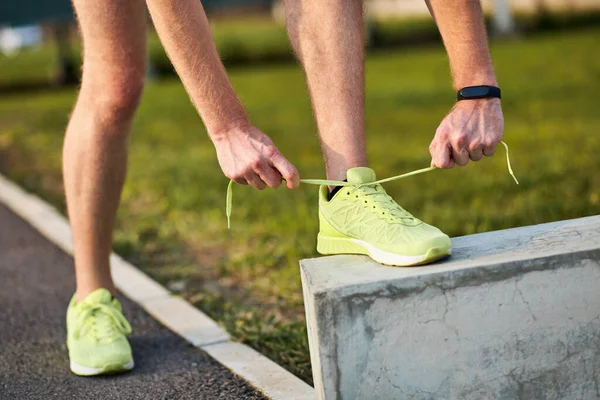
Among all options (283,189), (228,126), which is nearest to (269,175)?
(228,126)

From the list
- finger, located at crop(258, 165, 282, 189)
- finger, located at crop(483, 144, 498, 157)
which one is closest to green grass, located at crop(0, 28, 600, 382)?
finger, located at crop(258, 165, 282, 189)

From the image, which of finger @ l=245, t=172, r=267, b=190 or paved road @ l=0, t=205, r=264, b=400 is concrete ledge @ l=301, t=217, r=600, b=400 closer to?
finger @ l=245, t=172, r=267, b=190

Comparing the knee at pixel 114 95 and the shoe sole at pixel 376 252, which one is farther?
the knee at pixel 114 95

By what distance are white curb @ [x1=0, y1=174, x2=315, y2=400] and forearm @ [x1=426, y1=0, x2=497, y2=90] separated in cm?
95

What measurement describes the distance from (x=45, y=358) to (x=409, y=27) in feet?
65.5

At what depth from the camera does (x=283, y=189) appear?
5641mm

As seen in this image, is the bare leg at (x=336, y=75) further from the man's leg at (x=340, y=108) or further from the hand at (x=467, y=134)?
the hand at (x=467, y=134)

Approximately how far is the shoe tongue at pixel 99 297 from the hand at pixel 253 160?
925 mm

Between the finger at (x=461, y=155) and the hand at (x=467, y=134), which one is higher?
the hand at (x=467, y=134)

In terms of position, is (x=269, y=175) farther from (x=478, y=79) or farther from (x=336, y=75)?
(x=478, y=79)

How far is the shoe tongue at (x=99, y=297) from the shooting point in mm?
3038

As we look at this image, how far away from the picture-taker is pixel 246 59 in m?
17.7

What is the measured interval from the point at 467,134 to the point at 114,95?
3.77 ft

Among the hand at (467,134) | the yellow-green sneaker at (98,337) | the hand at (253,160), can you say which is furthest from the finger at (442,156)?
the yellow-green sneaker at (98,337)
